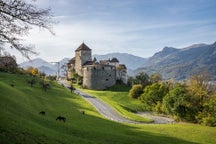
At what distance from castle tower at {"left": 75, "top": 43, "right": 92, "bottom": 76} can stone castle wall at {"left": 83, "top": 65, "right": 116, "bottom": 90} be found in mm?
15394

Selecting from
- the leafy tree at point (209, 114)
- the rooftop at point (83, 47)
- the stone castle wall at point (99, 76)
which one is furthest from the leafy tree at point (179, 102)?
the rooftop at point (83, 47)

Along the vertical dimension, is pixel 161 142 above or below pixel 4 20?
below

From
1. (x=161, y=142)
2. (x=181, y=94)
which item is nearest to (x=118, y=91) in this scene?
(x=181, y=94)

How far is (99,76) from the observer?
12962cm

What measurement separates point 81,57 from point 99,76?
22.2 m

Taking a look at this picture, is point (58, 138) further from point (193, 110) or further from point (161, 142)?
point (193, 110)

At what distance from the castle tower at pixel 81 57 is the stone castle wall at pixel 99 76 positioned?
15394 mm

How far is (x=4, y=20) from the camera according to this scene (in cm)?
2136

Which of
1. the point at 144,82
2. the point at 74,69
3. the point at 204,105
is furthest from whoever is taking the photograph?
the point at 74,69

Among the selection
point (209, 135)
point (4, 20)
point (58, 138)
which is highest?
point (4, 20)

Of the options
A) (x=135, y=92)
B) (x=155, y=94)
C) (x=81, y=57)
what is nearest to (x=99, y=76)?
(x=81, y=57)

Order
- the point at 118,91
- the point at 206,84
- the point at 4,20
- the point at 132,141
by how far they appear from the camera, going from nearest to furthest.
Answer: the point at 4,20
the point at 132,141
the point at 206,84
the point at 118,91

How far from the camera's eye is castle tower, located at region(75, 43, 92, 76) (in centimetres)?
14775

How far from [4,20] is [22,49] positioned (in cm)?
230
